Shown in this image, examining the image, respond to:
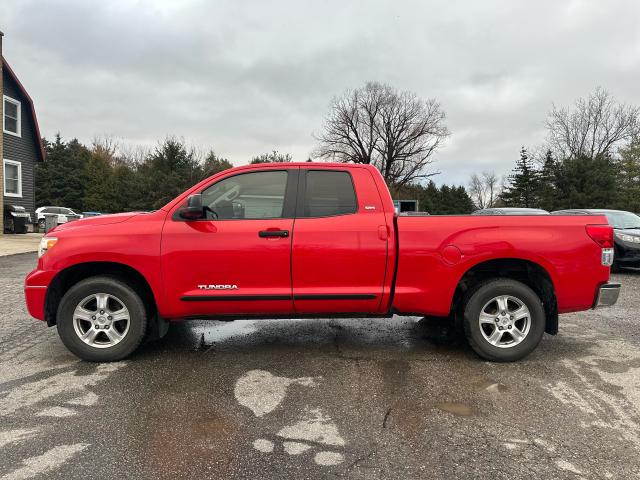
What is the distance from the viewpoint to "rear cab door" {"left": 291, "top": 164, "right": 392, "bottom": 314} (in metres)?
3.99

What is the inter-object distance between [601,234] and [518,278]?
82 centimetres

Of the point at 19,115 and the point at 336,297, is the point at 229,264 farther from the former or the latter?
the point at 19,115

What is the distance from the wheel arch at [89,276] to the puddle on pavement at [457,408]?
8.88 feet

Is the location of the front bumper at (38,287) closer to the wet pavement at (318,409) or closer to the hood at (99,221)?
the hood at (99,221)

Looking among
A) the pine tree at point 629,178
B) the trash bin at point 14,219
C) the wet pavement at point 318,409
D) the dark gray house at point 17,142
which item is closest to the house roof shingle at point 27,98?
the dark gray house at point 17,142

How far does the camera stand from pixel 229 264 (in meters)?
3.97

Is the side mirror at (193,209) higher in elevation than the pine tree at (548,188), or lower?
lower

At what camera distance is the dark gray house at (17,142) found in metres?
20.1

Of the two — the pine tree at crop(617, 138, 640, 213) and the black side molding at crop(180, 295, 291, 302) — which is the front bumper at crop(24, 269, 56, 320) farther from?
the pine tree at crop(617, 138, 640, 213)

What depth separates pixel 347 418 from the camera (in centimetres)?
308

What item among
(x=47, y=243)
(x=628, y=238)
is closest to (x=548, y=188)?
(x=628, y=238)

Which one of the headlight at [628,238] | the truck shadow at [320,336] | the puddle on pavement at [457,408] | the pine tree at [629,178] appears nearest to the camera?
the puddle on pavement at [457,408]

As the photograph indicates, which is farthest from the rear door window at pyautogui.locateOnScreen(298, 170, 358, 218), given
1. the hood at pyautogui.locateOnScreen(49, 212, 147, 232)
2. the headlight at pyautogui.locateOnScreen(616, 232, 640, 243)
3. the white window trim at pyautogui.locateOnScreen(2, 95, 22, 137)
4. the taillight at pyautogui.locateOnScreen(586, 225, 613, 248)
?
the white window trim at pyautogui.locateOnScreen(2, 95, 22, 137)

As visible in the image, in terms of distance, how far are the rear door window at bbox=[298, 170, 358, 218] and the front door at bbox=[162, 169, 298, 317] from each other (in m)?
0.22
